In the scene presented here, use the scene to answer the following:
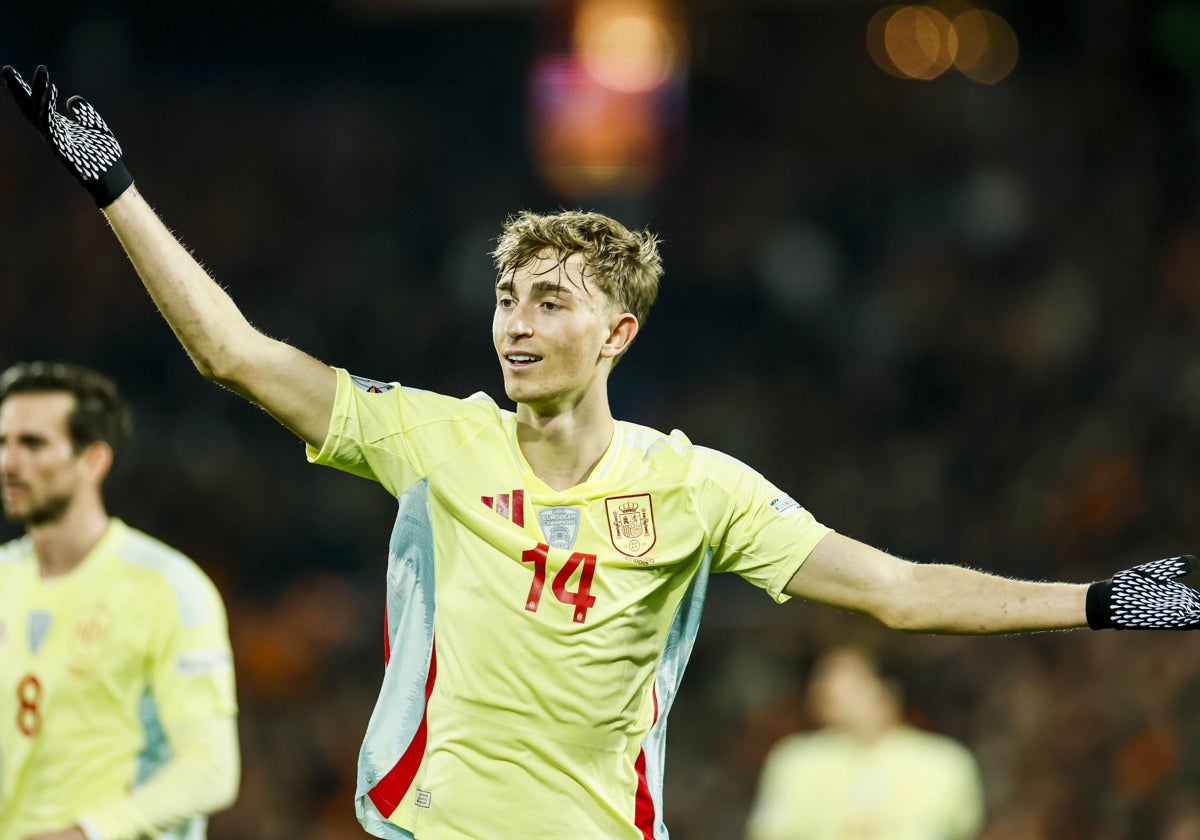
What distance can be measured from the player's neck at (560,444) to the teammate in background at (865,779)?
4.71 meters

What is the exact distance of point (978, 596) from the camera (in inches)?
146

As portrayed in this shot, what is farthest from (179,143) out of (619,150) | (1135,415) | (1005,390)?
(1135,415)

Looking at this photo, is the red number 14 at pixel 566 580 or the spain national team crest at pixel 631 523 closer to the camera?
the red number 14 at pixel 566 580

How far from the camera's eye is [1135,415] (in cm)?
1166

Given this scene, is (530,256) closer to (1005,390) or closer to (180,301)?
(180,301)

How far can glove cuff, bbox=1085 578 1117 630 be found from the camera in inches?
141

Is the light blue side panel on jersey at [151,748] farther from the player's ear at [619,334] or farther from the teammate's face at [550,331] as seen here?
the player's ear at [619,334]

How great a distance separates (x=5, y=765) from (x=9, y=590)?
1.99 ft

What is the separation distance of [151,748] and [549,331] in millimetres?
2273

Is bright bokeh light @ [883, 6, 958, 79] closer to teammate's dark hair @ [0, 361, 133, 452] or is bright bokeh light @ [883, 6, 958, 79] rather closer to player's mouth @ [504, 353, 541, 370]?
teammate's dark hair @ [0, 361, 133, 452]

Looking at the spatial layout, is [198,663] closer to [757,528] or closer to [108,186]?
[757,528]

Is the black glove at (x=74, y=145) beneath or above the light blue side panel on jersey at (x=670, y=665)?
above

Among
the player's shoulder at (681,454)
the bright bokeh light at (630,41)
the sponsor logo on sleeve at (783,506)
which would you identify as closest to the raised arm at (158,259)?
the player's shoulder at (681,454)

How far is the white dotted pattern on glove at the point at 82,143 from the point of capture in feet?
10.5
